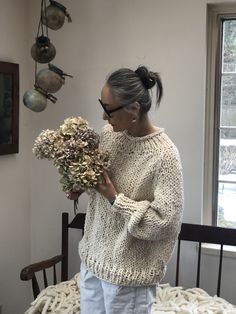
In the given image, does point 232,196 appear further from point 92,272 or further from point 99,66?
point 92,272

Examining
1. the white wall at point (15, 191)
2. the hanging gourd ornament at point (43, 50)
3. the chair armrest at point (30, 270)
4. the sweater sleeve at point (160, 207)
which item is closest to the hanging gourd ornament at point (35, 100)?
the hanging gourd ornament at point (43, 50)

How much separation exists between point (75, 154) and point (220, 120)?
1.20 m

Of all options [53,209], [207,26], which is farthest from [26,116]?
[207,26]

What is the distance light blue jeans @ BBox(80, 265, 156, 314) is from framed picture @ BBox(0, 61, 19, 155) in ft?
3.60

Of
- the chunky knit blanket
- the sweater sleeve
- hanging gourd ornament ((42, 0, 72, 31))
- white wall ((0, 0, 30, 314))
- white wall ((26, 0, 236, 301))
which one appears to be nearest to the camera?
the sweater sleeve

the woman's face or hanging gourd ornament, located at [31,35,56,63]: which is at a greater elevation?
hanging gourd ornament, located at [31,35,56,63]

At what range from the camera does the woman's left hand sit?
4.35 feet

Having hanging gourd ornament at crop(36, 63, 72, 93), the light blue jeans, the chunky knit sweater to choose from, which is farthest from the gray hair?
hanging gourd ornament at crop(36, 63, 72, 93)

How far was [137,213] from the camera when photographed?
4.20 feet

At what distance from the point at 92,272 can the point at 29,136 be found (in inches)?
51.6

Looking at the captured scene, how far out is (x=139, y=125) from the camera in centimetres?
137

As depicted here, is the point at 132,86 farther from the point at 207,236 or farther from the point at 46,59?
the point at 207,236

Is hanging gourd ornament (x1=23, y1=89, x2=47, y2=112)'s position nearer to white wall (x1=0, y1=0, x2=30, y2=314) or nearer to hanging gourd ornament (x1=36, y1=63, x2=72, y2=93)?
hanging gourd ornament (x1=36, y1=63, x2=72, y2=93)

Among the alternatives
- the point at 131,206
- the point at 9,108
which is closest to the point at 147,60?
the point at 9,108
